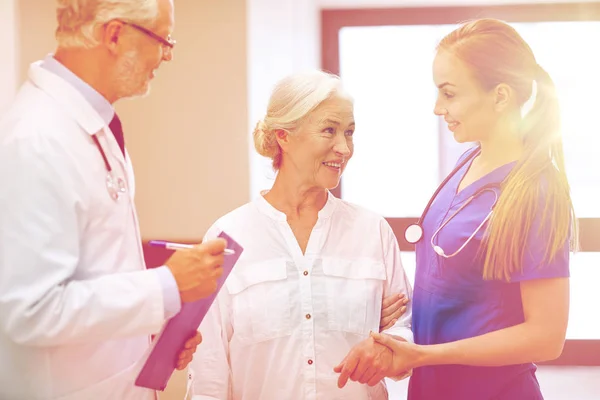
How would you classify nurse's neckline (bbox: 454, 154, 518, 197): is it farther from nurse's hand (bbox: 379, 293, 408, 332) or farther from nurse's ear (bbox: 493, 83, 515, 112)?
nurse's hand (bbox: 379, 293, 408, 332)

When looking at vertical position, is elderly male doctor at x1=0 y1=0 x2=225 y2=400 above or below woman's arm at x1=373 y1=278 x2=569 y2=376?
above

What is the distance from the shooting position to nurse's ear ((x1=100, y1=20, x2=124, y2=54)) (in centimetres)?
139

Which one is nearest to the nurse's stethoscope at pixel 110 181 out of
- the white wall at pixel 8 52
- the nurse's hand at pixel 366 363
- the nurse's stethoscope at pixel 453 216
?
the nurse's hand at pixel 366 363

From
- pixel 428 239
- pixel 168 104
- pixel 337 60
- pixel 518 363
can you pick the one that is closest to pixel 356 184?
pixel 337 60

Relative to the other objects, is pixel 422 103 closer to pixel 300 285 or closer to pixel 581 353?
pixel 581 353

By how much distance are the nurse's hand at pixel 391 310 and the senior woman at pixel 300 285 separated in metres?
0.01

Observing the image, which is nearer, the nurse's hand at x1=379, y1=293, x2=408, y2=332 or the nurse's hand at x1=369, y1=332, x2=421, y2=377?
the nurse's hand at x1=369, y1=332, x2=421, y2=377

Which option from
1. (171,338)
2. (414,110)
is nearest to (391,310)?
(171,338)

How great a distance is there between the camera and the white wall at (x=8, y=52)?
8.94 ft

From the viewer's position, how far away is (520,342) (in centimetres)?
161

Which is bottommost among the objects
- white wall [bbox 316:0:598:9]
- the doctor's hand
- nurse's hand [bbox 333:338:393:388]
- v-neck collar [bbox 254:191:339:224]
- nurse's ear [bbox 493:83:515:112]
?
nurse's hand [bbox 333:338:393:388]

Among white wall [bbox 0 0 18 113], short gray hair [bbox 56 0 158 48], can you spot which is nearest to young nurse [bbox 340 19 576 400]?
short gray hair [bbox 56 0 158 48]

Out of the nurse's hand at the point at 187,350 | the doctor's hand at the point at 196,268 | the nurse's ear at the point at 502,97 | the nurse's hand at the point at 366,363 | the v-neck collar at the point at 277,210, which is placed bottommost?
the nurse's hand at the point at 366,363

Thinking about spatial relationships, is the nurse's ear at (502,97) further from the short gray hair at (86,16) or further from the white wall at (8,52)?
the white wall at (8,52)
